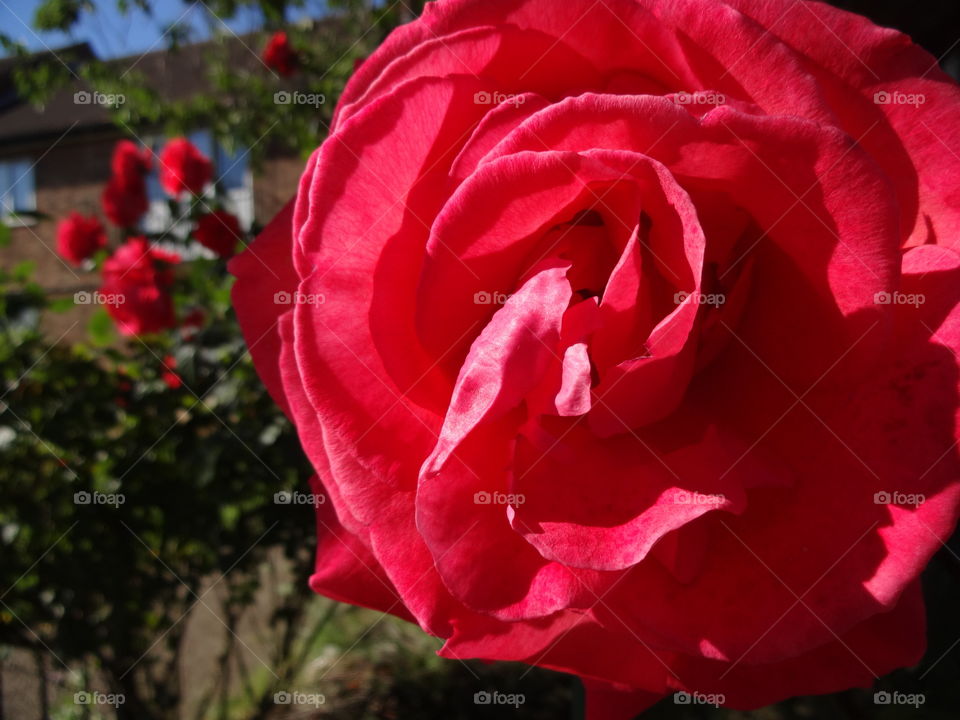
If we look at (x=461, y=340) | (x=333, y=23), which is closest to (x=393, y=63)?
(x=461, y=340)

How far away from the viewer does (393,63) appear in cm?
49

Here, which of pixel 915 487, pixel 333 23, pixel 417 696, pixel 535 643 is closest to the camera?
pixel 915 487

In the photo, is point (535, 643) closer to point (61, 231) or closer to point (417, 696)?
point (417, 696)

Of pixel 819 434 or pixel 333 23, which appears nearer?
pixel 819 434

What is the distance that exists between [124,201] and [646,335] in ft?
9.63

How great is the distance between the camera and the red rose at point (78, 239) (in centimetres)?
299

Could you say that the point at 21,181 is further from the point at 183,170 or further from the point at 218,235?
the point at 218,235

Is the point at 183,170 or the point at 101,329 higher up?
the point at 183,170

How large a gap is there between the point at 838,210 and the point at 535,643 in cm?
34

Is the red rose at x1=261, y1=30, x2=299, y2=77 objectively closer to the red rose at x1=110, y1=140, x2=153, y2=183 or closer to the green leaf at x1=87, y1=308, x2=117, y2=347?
the red rose at x1=110, y1=140, x2=153, y2=183

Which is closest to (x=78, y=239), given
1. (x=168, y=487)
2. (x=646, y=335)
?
(x=168, y=487)

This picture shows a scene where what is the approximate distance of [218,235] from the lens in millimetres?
2145

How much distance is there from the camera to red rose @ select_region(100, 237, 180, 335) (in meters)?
2.32

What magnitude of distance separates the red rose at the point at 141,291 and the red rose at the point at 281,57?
826 mm
